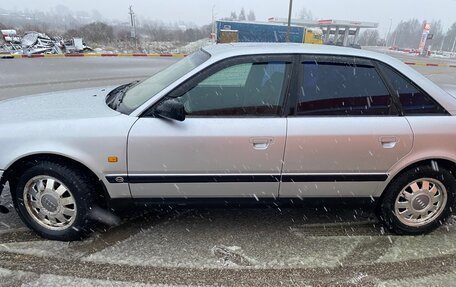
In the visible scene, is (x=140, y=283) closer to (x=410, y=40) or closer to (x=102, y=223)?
(x=102, y=223)

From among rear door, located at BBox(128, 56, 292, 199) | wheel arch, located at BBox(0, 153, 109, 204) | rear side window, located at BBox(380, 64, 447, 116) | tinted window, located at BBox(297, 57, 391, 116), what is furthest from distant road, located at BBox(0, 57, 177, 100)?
rear side window, located at BBox(380, 64, 447, 116)

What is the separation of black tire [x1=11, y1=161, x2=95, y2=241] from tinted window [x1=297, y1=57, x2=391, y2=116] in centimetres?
178

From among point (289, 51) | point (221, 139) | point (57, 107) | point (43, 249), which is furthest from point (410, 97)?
point (43, 249)

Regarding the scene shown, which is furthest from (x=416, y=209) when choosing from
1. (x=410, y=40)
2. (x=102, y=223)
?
(x=410, y=40)

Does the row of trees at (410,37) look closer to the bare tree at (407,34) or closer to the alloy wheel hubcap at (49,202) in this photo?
the bare tree at (407,34)

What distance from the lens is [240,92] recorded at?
2.95 metres

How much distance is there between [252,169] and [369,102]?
1.09m

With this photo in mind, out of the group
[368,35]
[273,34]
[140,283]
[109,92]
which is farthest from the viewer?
[368,35]

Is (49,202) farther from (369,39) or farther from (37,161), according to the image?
(369,39)

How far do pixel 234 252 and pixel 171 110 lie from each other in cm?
124

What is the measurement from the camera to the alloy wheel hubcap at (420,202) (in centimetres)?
314

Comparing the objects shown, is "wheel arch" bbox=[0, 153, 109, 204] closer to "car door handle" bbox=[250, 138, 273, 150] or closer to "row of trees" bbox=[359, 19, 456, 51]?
"car door handle" bbox=[250, 138, 273, 150]

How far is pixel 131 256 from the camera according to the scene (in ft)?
9.45

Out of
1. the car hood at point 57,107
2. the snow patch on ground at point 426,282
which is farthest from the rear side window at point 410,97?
the car hood at point 57,107
